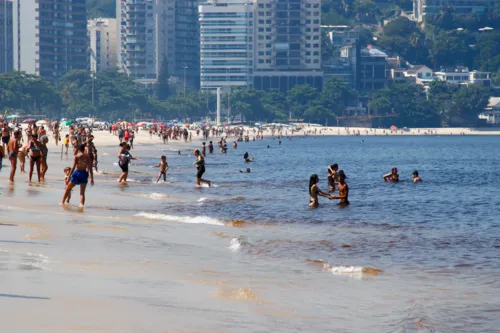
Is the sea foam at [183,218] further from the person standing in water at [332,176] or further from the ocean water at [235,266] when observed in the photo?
the person standing in water at [332,176]

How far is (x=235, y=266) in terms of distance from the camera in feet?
58.4

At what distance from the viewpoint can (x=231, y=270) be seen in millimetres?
17141

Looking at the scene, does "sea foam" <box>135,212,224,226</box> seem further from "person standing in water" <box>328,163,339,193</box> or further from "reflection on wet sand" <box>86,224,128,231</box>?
"person standing in water" <box>328,163,339,193</box>

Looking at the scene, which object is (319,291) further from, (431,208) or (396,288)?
(431,208)

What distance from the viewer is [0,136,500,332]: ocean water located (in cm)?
1260

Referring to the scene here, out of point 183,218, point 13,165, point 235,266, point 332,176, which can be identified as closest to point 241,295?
point 235,266

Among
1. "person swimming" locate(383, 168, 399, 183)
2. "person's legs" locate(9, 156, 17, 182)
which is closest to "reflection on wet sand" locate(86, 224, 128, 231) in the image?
"person's legs" locate(9, 156, 17, 182)

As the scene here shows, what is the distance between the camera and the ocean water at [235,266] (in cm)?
1260

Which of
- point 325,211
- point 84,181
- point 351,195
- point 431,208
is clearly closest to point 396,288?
point 84,181

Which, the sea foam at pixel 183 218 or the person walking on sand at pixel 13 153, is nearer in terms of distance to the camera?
the sea foam at pixel 183 218

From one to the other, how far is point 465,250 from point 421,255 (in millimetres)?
1837

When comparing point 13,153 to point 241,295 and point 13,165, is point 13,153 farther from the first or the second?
point 241,295

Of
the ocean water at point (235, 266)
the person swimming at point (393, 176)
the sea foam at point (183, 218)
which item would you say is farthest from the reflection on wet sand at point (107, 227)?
the person swimming at point (393, 176)

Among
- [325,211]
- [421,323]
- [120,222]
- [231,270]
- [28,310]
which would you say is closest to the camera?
[28,310]
